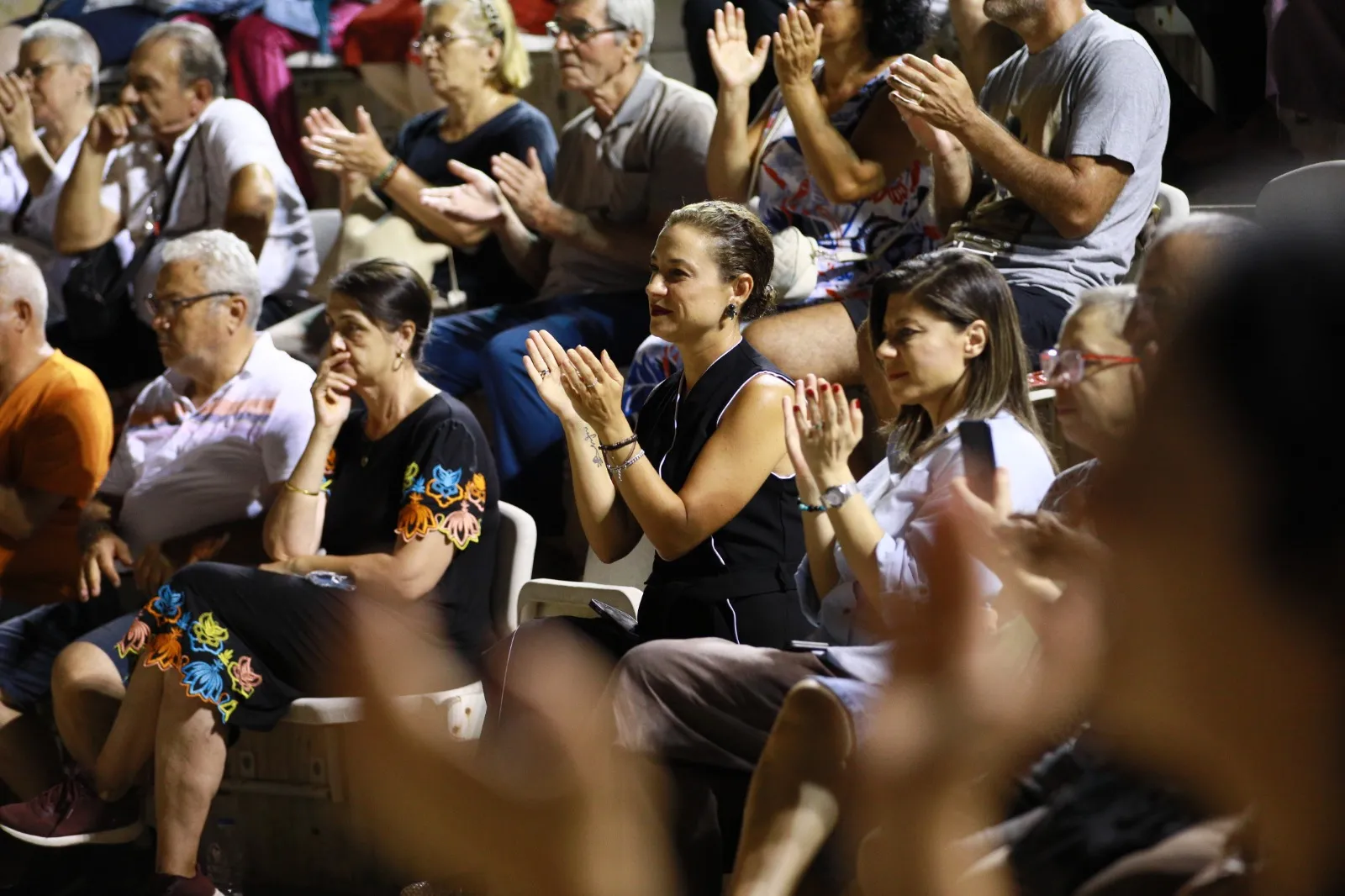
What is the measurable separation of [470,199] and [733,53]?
2.49 ft

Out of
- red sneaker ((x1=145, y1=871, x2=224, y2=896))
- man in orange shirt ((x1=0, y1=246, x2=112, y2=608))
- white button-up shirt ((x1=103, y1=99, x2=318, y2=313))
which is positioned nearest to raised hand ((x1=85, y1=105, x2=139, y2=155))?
white button-up shirt ((x1=103, y1=99, x2=318, y2=313))

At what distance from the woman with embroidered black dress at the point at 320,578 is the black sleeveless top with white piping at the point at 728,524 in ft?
1.69

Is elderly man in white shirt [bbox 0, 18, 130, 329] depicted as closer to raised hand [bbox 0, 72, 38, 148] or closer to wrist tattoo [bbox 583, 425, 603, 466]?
raised hand [bbox 0, 72, 38, 148]

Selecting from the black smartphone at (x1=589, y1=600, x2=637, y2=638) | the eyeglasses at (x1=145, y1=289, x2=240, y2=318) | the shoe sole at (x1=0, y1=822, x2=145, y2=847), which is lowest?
the shoe sole at (x1=0, y1=822, x2=145, y2=847)

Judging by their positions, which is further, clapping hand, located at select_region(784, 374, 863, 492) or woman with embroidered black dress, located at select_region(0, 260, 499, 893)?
woman with embroidered black dress, located at select_region(0, 260, 499, 893)

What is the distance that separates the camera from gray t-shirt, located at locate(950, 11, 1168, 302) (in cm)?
248

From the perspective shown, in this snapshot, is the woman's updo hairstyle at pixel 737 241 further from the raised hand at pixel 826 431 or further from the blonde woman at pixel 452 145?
the blonde woman at pixel 452 145

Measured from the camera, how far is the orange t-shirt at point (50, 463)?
10.7ft

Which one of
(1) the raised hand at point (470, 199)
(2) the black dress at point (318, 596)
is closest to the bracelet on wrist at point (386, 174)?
(1) the raised hand at point (470, 199)

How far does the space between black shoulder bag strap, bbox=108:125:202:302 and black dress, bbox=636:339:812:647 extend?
2129mm

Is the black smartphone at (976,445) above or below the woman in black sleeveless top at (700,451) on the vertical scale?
above

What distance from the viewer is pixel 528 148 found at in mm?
3584

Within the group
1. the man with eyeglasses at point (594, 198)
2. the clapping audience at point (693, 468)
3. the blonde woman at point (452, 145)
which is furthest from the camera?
the blonde woman at point (452, 145)

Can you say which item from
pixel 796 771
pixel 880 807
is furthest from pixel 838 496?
pixel 880 807
